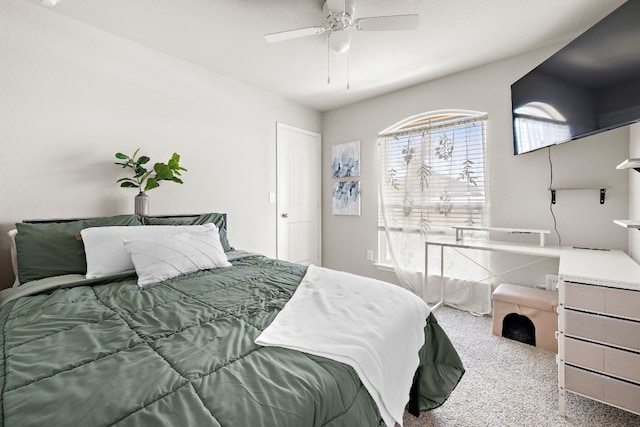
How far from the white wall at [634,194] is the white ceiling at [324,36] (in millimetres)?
919

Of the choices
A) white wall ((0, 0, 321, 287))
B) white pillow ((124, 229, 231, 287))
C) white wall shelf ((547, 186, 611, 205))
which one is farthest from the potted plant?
white wall shelf ((547, 186, 611, 205))

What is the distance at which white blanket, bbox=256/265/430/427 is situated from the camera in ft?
3.10

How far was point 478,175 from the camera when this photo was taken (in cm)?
294

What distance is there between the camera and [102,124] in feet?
7.59

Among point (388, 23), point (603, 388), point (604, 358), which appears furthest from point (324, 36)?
point (603, 388)

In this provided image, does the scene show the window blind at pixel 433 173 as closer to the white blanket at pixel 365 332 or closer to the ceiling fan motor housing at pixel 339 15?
the ceiling fan motor housing at pixel 339 15

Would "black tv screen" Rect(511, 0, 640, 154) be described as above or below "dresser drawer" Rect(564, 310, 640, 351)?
above

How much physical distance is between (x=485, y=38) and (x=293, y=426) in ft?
9.72

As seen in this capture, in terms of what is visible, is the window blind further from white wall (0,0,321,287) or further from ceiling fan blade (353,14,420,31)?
white wall (0,0,321,287)

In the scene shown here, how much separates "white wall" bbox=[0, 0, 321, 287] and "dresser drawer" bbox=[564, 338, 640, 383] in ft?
9.49

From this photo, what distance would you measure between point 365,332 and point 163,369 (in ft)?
2.18

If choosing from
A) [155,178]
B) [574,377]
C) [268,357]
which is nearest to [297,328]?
[268,357]

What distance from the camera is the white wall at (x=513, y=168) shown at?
7.50 ft

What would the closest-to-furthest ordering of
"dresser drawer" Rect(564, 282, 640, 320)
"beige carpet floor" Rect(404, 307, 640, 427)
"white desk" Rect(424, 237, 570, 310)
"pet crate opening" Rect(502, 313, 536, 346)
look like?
"dresser drawer" Rect(564, 282, 640, 320) → "beige carpet floor" Rect(404, 307, 640, 427) → "white desk" Rect(424, 237, 570, 310) → "pet crate opening" Rect(502, 313, 536, 346)
